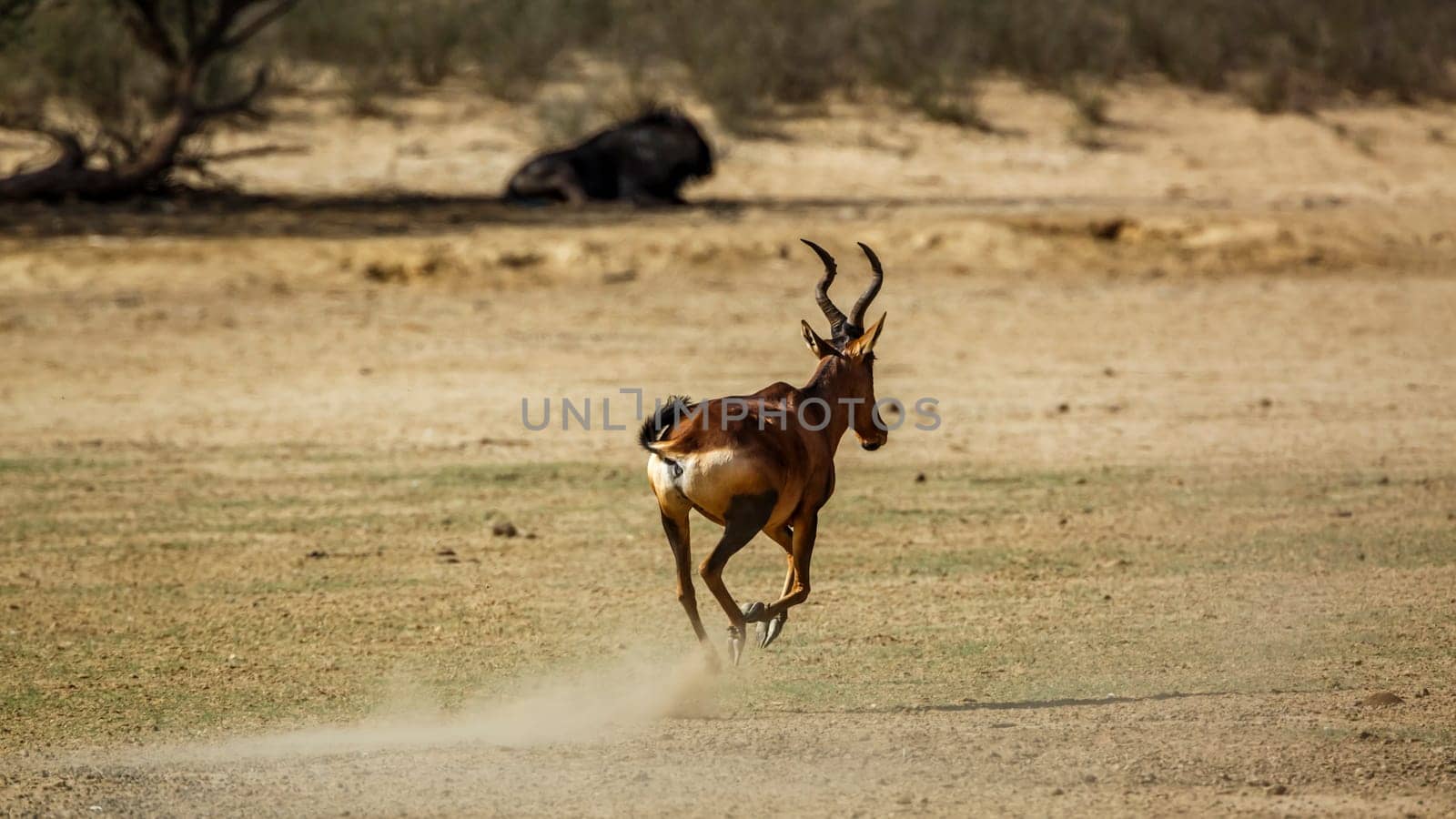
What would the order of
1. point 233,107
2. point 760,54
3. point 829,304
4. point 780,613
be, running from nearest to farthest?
1. point 780,613
2. point 829,304
3. point 233,107
4. point 760,54

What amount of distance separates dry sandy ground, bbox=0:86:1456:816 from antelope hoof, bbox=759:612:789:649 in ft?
1.01

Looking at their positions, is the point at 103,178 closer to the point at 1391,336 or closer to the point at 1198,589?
the point at 1391,336

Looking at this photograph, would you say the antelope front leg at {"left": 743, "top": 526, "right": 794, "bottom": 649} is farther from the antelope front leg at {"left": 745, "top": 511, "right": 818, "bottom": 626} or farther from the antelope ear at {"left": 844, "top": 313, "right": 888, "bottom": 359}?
the antelope ear at {"left": 844, "top": 313, "right": 888, "bottom": 359}

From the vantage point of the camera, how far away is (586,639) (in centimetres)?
811

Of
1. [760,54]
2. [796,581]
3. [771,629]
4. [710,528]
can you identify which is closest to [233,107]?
[760,54]

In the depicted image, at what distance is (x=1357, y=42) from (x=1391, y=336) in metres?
13.2

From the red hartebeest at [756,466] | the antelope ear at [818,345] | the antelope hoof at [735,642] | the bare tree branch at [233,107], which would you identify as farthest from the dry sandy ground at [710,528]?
the antelope ear at [818,345]

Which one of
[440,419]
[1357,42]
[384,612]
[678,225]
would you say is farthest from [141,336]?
[1357,42]

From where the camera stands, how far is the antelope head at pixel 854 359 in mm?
7152

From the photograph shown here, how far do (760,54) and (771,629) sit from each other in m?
20.6

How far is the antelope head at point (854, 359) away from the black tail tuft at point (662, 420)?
0.58 metres

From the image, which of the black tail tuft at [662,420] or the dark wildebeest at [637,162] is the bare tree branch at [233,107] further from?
the black tail tuft at [662,420]

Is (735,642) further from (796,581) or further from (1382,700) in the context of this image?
(1382,700)

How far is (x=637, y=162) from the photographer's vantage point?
21344mm
